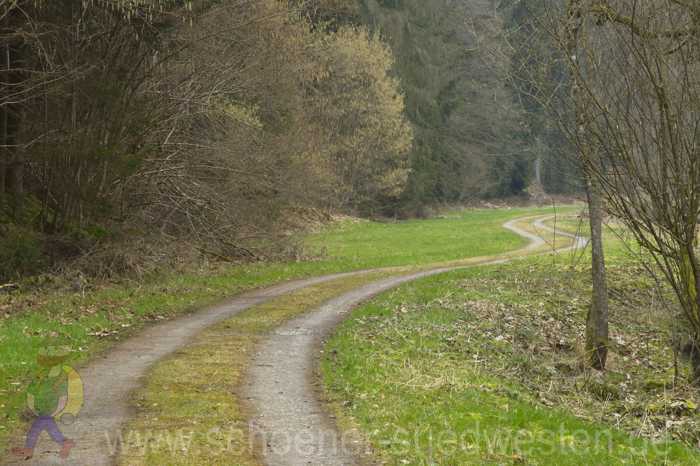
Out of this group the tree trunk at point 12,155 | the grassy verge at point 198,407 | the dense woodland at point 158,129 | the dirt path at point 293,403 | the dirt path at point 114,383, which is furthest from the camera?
the tree trunk at point 12,155

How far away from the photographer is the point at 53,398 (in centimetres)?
937

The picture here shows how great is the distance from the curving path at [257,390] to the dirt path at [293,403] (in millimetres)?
10

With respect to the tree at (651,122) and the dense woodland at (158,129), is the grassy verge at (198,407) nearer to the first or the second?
the tree at (651,122)

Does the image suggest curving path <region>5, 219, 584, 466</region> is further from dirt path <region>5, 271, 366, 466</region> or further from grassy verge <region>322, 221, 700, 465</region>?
grassy verge <region>322, 221, 700, 465</region>

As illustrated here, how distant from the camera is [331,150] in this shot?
4569 centimetres

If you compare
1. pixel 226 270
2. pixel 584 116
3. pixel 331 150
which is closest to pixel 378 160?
pixel 331 150

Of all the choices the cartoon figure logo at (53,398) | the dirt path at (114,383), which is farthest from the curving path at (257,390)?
the cartoon figure logo at (53,398)

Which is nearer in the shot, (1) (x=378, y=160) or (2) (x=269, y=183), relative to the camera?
(2) (x=269, y=183)

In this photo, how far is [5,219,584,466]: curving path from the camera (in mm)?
7652

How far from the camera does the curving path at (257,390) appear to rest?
765 centimetres

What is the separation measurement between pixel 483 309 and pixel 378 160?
32.6m

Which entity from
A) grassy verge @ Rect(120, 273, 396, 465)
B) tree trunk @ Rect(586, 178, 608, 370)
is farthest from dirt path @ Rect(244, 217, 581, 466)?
tree trunk @ Rect(586, 178, 608, 370)

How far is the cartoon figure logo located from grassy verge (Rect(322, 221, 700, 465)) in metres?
3.19

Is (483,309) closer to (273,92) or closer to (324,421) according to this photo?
(324,421)
